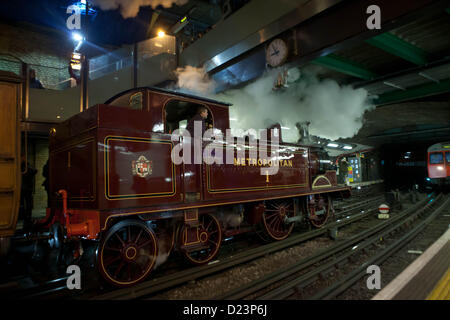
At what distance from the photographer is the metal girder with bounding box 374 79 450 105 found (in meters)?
9.13

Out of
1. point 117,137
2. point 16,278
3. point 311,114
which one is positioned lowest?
point 16,278

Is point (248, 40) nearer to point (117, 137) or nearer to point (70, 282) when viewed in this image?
point (117, 137)

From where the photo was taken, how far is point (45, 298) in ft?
11.4

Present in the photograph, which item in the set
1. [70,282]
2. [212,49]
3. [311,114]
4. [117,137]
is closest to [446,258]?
[117,137]

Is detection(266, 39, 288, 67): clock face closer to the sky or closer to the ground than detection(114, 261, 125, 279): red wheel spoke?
closer to the sky

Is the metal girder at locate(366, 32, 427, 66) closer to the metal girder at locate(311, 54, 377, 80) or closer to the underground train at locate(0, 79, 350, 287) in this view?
the metal girder at locate(311, 54, 377, 80)

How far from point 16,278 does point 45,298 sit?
1215 mm

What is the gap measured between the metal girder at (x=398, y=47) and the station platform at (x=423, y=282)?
483 centimetres

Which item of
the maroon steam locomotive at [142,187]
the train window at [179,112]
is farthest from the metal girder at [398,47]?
the train window at [179,112]

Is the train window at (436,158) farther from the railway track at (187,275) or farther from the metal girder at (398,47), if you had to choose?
the railway track at (187,275)

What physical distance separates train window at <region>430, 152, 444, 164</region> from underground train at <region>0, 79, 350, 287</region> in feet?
52.3

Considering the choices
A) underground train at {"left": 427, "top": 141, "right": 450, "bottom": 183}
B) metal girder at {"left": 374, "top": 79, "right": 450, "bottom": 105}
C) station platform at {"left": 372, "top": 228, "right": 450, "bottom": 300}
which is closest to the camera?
station platform at {"left": 372, "top": 228, "right": 450, "bottom": 300}

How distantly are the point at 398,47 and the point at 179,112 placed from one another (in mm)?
5830

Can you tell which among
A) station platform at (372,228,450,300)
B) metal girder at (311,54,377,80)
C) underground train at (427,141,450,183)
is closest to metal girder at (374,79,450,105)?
metal girder at (311,54,377,80)
